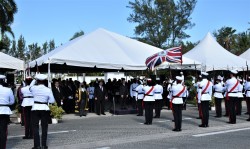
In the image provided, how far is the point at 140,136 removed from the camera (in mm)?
10703

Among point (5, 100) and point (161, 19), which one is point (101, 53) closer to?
→ point (5, 100)

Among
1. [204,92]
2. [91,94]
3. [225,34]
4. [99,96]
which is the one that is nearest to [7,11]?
[91,94]

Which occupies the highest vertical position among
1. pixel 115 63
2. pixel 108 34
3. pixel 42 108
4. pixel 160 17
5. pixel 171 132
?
pixel 160 17

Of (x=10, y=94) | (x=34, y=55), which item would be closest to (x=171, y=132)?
(x=10, y=94)

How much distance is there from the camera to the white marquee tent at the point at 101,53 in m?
16.6

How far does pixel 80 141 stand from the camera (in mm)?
9969

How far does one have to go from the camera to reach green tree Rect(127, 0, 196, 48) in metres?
54.0

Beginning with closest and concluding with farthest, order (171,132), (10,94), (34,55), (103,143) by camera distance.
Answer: (10,94) < (103,143) < (171,132) < (34,55)

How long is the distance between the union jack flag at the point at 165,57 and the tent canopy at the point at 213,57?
610 cm

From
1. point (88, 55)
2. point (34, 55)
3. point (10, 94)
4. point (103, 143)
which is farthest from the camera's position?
point (34, 55)

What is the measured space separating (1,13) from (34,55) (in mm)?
30436

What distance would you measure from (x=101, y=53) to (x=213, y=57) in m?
11.4

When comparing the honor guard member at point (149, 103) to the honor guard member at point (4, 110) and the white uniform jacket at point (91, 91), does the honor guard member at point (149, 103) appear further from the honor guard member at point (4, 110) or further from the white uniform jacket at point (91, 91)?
the honor guard member at point (4, 110)

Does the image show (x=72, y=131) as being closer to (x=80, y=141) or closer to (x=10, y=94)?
(x=80, y=141)
